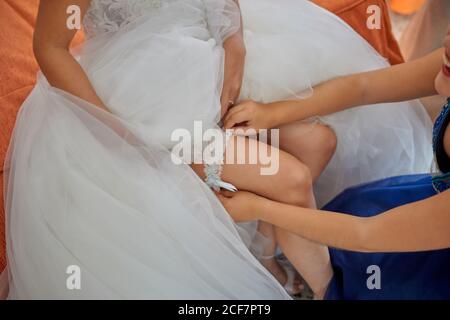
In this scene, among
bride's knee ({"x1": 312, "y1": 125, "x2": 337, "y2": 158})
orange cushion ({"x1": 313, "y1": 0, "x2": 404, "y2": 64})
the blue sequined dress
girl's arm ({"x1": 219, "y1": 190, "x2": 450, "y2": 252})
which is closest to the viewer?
girl's arm ({"x1": 219, "y1": 190, "x2": 450, "y2": 252})

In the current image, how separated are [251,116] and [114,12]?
28 centimetres

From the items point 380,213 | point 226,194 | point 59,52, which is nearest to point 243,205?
point 226,194

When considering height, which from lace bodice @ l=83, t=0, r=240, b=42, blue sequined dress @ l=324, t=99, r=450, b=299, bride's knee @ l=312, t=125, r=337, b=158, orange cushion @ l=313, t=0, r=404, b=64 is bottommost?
blue sequined dress @ l=324, t=99, r=450, b=299

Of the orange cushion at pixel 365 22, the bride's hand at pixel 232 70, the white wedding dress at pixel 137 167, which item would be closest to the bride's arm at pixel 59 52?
the white wedding dress at pixel 137 167

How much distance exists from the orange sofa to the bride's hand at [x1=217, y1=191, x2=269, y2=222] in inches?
16.8

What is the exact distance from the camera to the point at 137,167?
78 cm

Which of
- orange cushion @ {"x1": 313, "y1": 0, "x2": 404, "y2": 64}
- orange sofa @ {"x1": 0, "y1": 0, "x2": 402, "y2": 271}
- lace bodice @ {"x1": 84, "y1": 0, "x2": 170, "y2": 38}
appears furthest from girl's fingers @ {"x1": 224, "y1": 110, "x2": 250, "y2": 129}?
orange cushion @ {"x1": 313, "y1": 0, "x2": 404, "y2": 64}

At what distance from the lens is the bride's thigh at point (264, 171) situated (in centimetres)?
81

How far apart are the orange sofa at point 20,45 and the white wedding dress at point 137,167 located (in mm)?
215

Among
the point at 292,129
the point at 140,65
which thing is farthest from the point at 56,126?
the point at 292,129

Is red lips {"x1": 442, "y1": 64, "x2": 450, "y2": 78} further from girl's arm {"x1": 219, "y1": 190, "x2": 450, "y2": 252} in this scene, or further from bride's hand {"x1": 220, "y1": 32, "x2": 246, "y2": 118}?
bride's hand {"x1": 220, "y1": 32, "x2": 246, "y2": 118}

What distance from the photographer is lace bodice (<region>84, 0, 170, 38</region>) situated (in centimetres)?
83
